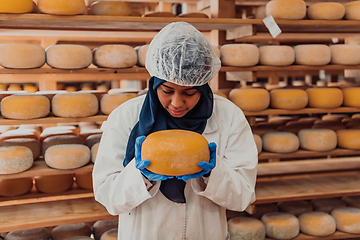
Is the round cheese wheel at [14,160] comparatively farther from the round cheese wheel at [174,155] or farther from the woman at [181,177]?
the round cheese wheel at [174,155]

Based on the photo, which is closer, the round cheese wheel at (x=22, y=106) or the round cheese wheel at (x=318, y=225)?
the round cheese wheel at (x=22, y=106)

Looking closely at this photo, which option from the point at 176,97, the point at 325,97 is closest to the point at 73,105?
the point at 176,97

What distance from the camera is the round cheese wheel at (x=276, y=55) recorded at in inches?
89.0

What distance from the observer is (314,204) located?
261cm

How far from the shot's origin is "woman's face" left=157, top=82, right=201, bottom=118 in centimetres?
108

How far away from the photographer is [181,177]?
39.1 inches

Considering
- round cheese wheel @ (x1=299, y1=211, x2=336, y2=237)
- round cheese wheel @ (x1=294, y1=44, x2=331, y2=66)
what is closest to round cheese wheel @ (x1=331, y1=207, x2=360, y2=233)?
round cheese wheel @ (x1=299, y1=211, x2=336, y2=237)

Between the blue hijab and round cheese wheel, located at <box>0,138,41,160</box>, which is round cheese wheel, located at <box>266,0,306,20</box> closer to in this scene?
the blue hijab

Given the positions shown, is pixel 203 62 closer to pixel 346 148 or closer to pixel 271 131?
pixel 271 131

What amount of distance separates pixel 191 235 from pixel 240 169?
31 centimetres

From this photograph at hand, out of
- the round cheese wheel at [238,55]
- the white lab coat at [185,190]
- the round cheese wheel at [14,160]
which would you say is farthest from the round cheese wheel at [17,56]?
the round cheese wheel at [238,55]

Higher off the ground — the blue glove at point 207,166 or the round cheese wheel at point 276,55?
the round cheese wheel at point 276,55

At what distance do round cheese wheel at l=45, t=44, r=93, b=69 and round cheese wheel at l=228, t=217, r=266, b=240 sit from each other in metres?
1.49

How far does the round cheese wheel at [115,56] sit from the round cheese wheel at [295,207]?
1.62 m
